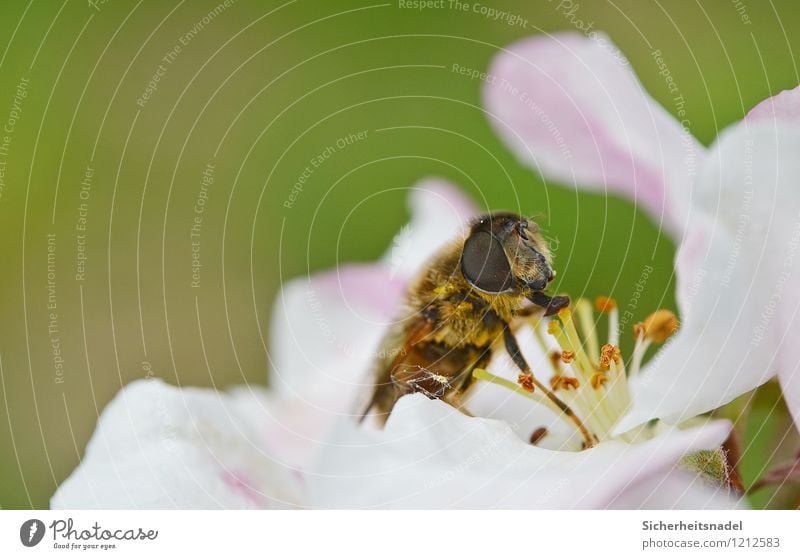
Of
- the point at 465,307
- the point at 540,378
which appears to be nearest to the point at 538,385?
the point at 540,378

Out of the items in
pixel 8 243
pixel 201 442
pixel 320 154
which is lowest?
pixel 201 442

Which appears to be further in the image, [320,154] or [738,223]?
[320,154]

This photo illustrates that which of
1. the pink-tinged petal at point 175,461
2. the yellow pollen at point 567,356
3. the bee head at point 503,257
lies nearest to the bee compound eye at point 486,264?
the bee head at point 503,257

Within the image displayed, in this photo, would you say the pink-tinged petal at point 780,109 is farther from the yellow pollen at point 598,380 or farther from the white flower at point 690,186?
the yellow pollen at point 598,380

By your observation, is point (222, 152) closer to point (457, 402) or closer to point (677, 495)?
point (457, 402)

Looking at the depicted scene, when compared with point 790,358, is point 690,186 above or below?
above

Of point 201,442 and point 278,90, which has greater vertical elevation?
point 278,90
